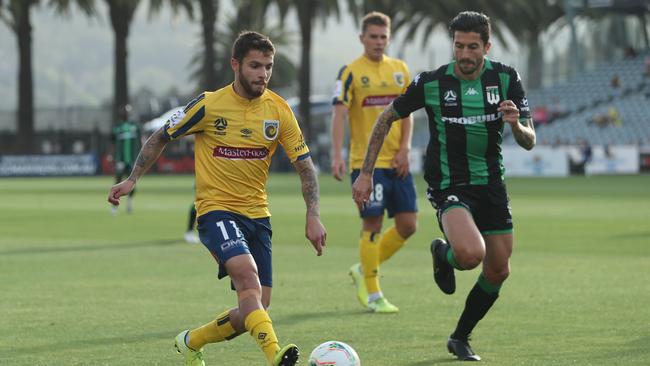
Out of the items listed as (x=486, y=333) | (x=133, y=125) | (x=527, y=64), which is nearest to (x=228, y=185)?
(x=486, y=333)

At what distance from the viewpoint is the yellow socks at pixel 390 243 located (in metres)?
12.3

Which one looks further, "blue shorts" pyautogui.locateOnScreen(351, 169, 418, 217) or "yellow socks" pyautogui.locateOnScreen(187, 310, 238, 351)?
"blue shorts" pyautogui.locateOnScreen(351, 169, 418, 217)

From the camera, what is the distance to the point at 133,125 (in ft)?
97.1

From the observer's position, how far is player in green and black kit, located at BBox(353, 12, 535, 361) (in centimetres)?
857

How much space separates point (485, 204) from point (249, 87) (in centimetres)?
189

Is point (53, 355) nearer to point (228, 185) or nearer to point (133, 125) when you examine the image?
point (228, 185)

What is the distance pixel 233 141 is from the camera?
802cm

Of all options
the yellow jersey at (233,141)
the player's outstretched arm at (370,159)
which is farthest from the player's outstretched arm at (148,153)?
the player's outstretched arm at (370,159)

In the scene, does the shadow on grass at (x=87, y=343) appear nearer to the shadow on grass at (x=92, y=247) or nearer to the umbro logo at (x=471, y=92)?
the umbro logo at (x=471, y=92)

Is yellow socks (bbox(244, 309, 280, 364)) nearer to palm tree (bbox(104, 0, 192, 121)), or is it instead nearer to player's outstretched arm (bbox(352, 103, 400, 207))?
player's outstretched arm (bbox(352, 103, 400, 207))

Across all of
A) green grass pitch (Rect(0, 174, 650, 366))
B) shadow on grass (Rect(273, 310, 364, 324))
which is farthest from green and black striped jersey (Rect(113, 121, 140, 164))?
shadow on grass (Rect(273, 310, 364, 324))

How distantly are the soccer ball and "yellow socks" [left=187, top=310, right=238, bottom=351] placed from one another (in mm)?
607

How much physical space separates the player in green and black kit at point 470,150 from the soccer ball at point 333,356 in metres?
1.26

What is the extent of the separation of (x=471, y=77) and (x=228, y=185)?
5.99 feet
